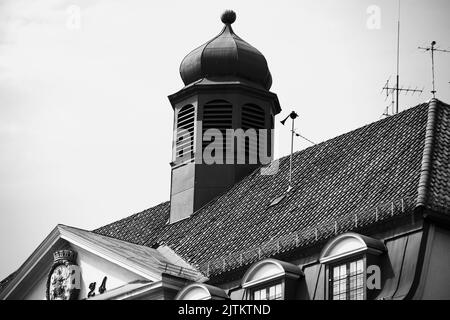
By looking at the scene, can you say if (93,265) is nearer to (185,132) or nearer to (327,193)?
(327,193)

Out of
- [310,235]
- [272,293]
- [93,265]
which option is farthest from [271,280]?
[93,265]

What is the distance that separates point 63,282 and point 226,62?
36.1ft

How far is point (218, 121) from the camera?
52.8 m

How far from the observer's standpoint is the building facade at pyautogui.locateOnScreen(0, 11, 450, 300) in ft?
124

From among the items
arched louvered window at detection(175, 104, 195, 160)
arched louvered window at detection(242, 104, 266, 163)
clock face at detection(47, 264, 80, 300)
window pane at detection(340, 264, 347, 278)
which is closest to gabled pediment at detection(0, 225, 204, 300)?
clock face at detection(47, 264, 80, 300)

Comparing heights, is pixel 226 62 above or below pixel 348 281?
above

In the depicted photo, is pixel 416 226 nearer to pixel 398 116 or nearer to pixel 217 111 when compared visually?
pixel 398 116

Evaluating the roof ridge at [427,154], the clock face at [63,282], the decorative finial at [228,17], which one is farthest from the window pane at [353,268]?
the decorative finial at [228,17]

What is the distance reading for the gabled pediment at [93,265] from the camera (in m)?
44.0

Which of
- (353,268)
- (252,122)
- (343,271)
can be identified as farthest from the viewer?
(252,122)

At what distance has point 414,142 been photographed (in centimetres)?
4300

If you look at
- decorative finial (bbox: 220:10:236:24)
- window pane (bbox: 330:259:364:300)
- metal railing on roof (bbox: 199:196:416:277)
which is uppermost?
decorative finial (bbox: 220:10:236:24)

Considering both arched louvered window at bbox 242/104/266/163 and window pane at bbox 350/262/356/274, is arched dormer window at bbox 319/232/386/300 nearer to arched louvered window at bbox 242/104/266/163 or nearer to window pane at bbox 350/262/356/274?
window pane at bbox 350/262/356/274

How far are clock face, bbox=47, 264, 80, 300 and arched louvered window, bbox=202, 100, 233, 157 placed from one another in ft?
25.9
